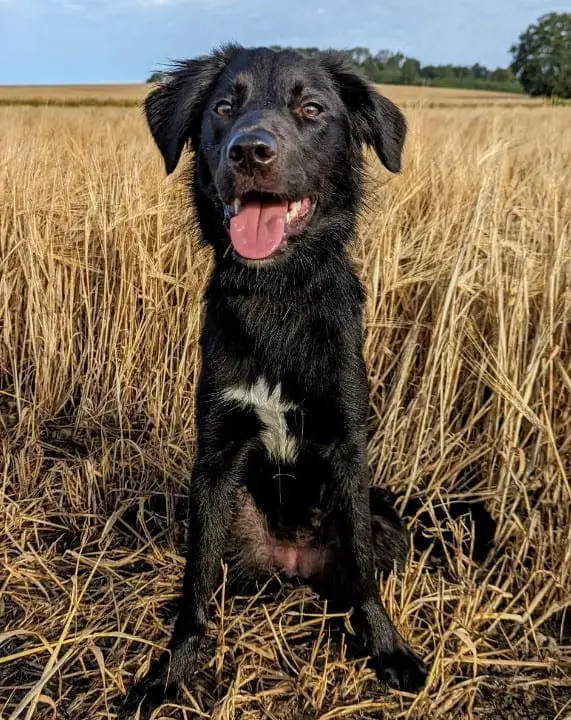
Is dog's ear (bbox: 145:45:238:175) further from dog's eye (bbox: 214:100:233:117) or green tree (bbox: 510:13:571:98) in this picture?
green tree (bbox: 510:13:571:98)

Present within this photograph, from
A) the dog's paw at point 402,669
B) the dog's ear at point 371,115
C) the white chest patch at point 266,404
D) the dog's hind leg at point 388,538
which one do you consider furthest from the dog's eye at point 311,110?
the dog's paw at point 402,669

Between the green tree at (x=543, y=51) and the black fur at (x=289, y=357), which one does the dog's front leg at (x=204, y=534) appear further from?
the green tree at (x=543, y=51)

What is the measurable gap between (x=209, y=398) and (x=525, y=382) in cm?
107

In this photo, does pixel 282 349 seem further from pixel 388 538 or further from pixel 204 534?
pixel 388 538

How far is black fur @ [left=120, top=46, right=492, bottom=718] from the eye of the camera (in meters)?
1.78

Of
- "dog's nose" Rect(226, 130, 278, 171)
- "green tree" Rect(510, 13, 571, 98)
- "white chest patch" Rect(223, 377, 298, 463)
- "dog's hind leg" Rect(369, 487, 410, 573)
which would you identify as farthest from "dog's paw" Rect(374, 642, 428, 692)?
"green tree" Rect(510, 13, 571, 98)

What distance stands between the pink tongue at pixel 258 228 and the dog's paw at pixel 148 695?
1055 mm

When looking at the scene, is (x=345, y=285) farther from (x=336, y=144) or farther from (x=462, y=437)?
(x=462, y=437)

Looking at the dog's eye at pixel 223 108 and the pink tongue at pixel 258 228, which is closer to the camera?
the pink tongue at pixel 258 228

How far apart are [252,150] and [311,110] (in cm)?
38

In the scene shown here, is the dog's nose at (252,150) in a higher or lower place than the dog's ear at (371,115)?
lower

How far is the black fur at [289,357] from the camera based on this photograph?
5.83ft

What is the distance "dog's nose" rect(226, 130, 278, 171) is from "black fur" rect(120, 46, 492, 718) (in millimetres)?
20

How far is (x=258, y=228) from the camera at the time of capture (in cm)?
178
